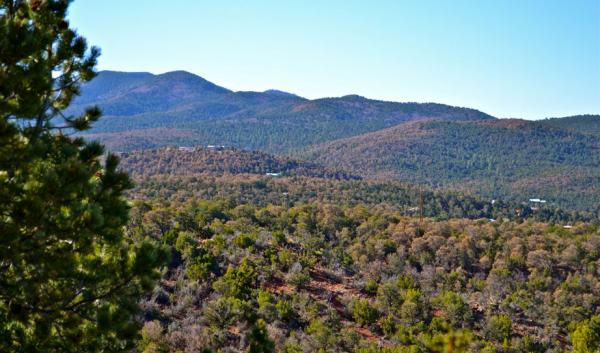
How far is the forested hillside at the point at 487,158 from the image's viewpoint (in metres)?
100

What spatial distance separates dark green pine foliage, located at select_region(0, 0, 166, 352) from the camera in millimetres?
4699

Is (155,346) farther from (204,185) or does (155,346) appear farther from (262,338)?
(204,185)

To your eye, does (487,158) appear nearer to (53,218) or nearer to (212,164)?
(212,164)

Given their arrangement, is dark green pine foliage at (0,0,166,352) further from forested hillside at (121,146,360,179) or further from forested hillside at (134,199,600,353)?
forested hillside at (121,146,360,179)

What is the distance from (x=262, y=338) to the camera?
5.65m

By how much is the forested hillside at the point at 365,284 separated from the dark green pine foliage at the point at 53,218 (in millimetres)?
9867

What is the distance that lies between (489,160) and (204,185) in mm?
85314

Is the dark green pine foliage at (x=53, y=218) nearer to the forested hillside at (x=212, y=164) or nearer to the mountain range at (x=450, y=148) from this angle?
the forested hillside at (x=212, y=164)

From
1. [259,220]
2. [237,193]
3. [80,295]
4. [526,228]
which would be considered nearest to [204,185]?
[237,193]

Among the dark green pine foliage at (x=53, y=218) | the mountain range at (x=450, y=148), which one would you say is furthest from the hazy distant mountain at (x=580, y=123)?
the dark green pine foliage at (x=53, y=218)

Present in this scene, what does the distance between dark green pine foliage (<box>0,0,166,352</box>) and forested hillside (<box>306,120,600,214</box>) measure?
91.2 meters

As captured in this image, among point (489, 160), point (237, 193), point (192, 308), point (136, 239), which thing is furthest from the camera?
point (489, 160)

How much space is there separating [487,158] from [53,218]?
131 metres

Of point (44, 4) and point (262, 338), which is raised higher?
point (44, 4)
